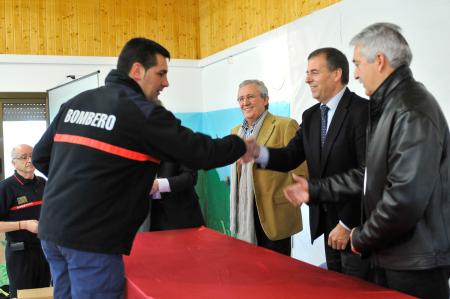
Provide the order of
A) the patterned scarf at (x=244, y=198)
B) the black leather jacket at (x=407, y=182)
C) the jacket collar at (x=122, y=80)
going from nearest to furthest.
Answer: the black leather jacket at (x=407, y=182)
the jacket collar at (x=122, y=80)
the patterned scarf at (x=244, y=198)

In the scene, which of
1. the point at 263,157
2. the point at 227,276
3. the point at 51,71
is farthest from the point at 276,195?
the point at 51,71

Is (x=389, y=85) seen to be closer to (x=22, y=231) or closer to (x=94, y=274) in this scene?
(x=94, y=274)

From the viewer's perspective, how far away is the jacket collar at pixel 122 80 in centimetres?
188

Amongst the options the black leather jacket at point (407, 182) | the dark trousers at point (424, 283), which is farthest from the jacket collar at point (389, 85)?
the dark trousers at point (424, 283)

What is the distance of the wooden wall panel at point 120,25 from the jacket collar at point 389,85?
3912 millimetres

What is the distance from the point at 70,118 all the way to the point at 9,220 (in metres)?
1.76

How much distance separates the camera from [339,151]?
227cm

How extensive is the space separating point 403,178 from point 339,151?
700 millimetres

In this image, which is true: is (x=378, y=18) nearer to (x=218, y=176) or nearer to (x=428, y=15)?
(x=428, y=15)

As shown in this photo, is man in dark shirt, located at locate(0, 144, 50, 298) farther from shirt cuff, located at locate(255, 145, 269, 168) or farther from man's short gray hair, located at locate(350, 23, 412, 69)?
man's short gray hair, located at locate(350, 23, 412, 69)

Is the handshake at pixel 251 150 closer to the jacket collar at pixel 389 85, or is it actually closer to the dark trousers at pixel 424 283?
the jacket collar at pixel 389 85

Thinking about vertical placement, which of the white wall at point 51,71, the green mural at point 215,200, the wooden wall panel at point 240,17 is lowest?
the green mural at point 215,200

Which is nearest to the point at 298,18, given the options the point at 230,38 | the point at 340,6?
the point at 340,6

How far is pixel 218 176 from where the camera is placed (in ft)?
20.7
